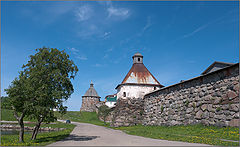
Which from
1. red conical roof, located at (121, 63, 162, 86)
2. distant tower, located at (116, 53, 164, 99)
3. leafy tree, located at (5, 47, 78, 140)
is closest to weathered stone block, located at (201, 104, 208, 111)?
leafy tree, located at (5, 47, 78, 140)

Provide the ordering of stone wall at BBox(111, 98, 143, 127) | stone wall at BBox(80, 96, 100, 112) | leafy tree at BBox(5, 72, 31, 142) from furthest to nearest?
stone wall at BBox(80, 96, 100, 112)
stone wall at BBox(111, 98, 143, 127)
leafy tree at BBox(5, 72, 31, 142)

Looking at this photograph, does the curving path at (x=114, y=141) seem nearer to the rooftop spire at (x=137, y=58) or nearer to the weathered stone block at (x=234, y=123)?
the weathered stone block at (x=234, y=123)

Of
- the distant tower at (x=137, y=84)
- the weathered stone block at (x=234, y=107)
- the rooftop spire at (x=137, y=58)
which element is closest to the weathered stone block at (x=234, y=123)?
the weathered stone block at (x=234, y=107)

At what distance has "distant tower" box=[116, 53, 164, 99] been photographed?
28609mm

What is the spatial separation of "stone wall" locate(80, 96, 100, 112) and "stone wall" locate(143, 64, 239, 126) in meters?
54.7

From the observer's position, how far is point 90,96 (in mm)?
78438

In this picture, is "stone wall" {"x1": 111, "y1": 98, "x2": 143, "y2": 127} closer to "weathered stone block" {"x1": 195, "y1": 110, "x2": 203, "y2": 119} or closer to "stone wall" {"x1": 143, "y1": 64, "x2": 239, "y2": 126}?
"stone wall" {"x1": 143, "y1": 64, "x2": 239, "y2": 126}

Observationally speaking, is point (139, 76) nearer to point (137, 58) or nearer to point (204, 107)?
point (137, 58)

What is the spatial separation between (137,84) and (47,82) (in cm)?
1781

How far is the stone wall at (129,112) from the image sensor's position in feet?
89.9

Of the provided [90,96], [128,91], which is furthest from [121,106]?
[90,96]

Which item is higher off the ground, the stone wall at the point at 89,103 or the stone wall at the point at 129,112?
the stone wall at the point at 89,103

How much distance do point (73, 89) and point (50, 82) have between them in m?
1.73

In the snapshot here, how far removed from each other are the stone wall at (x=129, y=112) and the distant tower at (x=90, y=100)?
161 feet
